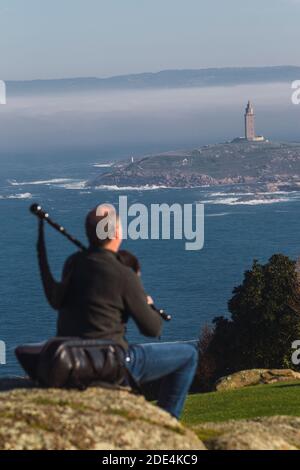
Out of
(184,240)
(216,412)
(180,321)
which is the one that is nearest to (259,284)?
(216,412)

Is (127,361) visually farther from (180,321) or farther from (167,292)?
(167,292)

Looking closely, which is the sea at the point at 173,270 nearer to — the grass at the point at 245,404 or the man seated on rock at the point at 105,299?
the grass at the point at 245,404

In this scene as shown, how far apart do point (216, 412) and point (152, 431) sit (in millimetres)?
12812

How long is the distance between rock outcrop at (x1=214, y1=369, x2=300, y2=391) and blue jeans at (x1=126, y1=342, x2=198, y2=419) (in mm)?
21223

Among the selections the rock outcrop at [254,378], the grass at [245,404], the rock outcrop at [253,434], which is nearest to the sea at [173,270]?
the rock outcrop at [254,378]

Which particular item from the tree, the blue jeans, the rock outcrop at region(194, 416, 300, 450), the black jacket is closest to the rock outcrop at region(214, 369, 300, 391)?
the tree

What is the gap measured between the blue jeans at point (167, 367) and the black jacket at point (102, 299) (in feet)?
0.86

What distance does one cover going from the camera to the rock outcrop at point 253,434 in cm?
808

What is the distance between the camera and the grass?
18672 mm

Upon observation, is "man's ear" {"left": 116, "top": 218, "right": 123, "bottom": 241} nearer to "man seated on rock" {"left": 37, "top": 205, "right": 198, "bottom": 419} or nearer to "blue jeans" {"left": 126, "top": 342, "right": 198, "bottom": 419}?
"man seated on rock" {"left": 37, "top": 205, "right": 198, "bottom": 419}

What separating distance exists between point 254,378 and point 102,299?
22.9 meters

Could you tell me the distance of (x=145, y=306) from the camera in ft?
27.6

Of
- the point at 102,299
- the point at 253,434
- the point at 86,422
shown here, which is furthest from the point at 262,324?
the point at 86,422

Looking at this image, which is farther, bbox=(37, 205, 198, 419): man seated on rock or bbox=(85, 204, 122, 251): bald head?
bbox=(37, 205, 198, 419): man seated on rock
